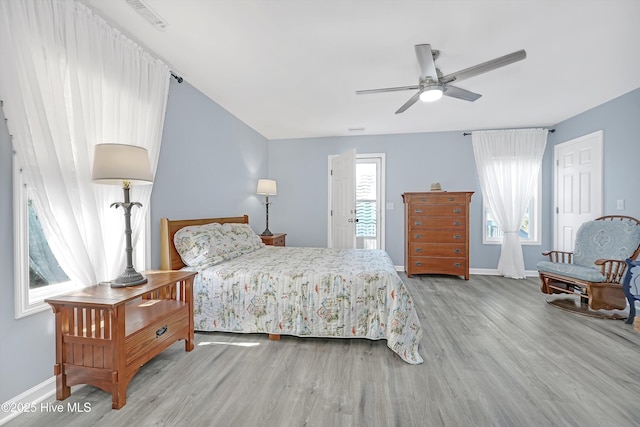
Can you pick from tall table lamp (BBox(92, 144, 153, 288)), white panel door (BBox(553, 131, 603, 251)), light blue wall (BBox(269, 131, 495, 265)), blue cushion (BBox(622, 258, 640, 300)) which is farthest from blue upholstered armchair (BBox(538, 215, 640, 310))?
tall table lamp (BBox(92, 144, 153, 288))

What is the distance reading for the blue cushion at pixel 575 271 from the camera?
9.53 ft

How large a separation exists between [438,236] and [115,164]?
433 cm

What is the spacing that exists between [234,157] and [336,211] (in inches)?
77.1

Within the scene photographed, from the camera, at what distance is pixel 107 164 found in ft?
5.49

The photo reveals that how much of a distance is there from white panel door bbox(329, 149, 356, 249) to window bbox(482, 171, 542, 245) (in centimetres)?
240

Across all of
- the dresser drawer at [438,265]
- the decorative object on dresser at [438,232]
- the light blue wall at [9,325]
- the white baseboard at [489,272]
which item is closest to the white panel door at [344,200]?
the decorative object on dresser at [438,232]

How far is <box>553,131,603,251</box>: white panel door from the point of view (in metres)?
3.70

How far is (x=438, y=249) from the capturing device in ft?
14.7

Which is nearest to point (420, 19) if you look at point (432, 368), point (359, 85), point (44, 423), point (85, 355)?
point (359, 85)

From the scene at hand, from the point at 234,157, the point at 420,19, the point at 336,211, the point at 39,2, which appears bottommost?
the point at 336,211

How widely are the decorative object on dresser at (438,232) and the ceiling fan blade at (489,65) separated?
2407 mm

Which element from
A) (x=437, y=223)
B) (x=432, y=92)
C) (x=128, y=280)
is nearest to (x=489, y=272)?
(x=437, y=223)

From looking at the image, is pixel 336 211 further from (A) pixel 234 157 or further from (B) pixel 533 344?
(B) pixel 533 344

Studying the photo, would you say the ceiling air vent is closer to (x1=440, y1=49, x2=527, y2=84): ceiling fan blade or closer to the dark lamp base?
the dark lamp base
